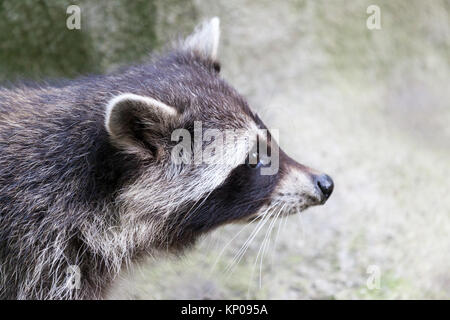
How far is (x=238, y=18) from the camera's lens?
6.81m


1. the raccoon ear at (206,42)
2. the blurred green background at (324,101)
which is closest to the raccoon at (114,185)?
the raccoon ear at (206,42)

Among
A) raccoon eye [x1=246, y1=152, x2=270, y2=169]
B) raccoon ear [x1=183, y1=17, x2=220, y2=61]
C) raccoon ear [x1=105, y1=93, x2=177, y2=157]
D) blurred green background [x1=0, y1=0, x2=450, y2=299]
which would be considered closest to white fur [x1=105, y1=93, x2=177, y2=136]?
raccoon ear [x1=105, y1=93, x2=177, y2=157]

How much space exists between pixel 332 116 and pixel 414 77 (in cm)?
119

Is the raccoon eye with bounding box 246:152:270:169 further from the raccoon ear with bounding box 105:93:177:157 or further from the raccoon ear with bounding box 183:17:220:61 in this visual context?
the raccoon ear with bounding box 183:17:220:61

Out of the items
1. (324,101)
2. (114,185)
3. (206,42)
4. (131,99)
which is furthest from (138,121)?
(324,101)

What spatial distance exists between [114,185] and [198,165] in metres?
0.57

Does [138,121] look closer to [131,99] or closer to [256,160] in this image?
[131,99]

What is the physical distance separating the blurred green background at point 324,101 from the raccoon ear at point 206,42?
1574 mm

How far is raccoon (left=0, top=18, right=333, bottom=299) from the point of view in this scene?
12.7 ft

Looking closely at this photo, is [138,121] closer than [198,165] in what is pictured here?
Yes

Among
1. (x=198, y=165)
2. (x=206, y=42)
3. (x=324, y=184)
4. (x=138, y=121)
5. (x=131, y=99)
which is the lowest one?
(x=324, y=184)

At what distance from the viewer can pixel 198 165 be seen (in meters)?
3.91
